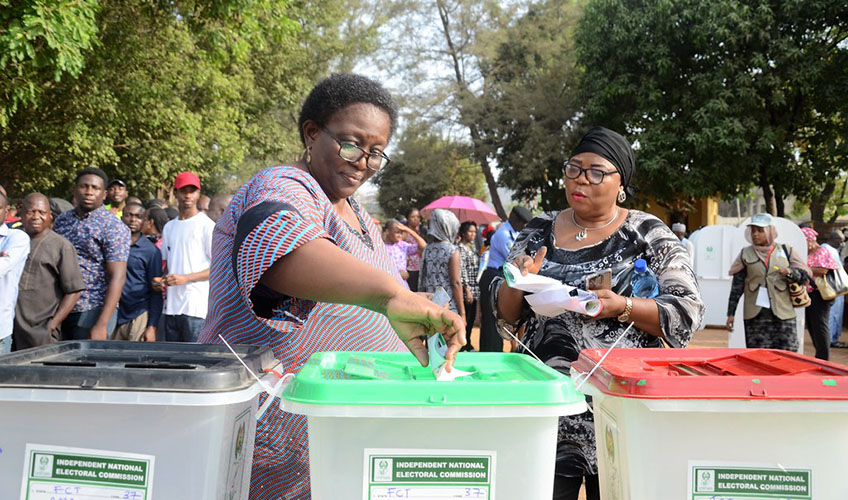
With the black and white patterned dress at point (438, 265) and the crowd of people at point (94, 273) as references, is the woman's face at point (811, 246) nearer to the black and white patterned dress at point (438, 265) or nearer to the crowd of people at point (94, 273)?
the black and white patterned dress at point (438, 265)

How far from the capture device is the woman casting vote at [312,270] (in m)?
1.36

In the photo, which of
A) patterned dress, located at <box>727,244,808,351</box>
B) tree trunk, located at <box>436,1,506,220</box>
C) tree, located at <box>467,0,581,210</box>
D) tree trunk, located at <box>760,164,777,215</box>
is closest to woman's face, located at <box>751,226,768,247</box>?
patterned dress, located at <box>727,244,808,351</box>

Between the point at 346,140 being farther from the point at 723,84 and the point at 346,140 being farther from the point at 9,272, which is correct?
the point at 723,84

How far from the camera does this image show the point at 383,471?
4.13 ft

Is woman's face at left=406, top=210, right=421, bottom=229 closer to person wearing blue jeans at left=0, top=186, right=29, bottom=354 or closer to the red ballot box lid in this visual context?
person wearing blue jeans at left=0, top=186, right=29, bottom=354

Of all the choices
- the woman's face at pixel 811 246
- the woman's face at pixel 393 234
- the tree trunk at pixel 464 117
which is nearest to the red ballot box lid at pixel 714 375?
the woman's face at pixel 393 234

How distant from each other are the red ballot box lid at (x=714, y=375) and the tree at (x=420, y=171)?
26190mm

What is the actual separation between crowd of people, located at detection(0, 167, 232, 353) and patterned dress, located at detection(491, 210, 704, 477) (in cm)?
297

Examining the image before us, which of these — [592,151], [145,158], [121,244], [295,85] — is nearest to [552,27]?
[295,85]

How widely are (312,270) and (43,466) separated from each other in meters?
0.61

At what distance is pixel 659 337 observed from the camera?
2240 mm

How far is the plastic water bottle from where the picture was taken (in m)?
2.27

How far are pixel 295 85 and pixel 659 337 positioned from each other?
20097 mm

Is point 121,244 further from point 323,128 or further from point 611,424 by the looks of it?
point 611,424
